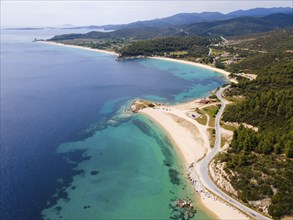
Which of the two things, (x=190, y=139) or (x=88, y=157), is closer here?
(x=88, y=157)

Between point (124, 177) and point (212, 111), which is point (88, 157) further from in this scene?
point (212, 111)

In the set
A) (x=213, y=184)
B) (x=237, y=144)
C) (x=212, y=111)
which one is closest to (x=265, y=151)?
(x=237, y=144)

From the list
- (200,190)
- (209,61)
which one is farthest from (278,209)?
(209,61)

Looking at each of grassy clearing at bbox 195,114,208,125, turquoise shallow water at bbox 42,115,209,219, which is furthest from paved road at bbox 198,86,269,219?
grassy clearing at bbox 195,114,208,125

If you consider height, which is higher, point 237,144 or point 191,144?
point 237,144

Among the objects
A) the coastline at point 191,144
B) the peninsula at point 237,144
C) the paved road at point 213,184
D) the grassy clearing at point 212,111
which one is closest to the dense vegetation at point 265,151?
the peninsula at point 237,144

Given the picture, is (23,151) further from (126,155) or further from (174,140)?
(174,140)

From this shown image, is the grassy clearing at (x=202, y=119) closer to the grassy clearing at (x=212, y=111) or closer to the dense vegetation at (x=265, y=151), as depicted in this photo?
the grassy clearing at (x=212, y=111)

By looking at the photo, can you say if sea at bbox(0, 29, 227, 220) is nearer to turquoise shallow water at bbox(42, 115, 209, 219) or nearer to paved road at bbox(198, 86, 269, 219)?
turquoise shallow water at bbox(42, 115, 209, 219)
